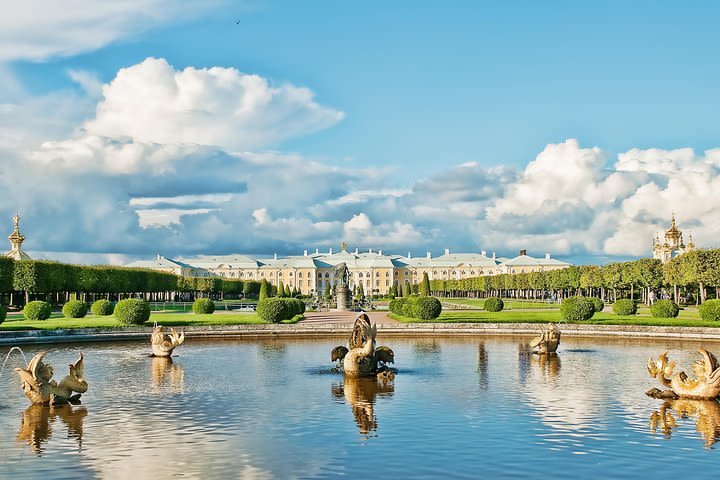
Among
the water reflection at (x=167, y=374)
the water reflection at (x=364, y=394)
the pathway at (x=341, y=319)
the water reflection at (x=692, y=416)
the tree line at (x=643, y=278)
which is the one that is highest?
the tree line at (x=643, y=278)

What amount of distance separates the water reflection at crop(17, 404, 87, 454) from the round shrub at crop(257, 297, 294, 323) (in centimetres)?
2009

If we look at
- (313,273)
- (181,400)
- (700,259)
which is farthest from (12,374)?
(313,273)

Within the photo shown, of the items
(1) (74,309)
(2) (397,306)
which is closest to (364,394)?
(2) (397,306)

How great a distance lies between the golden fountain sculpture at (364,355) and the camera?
1822cm

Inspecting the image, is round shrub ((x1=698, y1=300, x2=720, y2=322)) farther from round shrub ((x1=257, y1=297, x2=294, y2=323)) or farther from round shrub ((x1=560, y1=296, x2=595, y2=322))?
round shrub ((x1=257, y1=297, x2=294, y2=323))

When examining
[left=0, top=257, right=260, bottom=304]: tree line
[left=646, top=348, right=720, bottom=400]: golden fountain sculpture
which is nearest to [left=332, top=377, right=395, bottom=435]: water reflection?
[left=646, top=348, right=720, bottom=400]: golden fountain sculpture

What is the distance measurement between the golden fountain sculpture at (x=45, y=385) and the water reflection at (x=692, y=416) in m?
11.2

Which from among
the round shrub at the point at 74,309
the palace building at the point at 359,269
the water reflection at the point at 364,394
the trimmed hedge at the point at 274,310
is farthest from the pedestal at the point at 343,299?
the palace building at the point at 359,269

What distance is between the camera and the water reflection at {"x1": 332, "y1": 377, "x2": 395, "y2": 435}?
13.0 metres

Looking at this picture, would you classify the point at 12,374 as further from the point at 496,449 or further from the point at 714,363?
the point at 714,363

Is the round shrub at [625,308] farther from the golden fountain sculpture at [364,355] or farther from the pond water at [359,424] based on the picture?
the golden fountain sculpture at [364,355]

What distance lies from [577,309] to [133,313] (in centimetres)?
2043

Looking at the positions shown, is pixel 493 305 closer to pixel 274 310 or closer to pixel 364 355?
pixel 274 310

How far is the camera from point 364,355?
1825 centimetres
